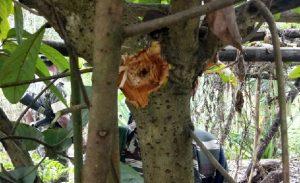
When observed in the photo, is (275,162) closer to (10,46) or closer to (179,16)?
(10,46)

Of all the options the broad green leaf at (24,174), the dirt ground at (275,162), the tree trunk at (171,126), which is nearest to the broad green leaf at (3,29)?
the broad green leaf at (24,174)

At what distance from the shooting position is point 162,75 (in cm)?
39

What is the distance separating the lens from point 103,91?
0.88ft

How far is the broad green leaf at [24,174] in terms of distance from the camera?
58 cm

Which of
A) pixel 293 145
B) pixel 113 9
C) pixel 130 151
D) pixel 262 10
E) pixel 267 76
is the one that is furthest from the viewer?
pixel 293 145

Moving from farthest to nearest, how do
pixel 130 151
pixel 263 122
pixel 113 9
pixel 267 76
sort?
pixel 263 122
pixel 267 76
pixel 130 151
pixel 113 9

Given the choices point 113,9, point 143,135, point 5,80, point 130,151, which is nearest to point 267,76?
point 130,151

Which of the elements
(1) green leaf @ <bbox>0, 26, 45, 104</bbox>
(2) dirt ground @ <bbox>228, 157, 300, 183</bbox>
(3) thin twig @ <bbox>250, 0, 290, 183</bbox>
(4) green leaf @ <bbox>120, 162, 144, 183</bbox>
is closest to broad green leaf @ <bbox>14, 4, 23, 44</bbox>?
(1) green leaf @ <bbox>0, 26, 45, 104</bbox>

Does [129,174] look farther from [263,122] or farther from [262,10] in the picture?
[263,122]

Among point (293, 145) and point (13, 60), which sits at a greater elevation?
point (13, 60)

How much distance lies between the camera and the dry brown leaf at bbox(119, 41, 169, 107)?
374mm

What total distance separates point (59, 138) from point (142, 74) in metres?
0.41

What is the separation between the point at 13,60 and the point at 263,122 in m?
1.69

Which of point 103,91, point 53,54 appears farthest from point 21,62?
point 103,91
